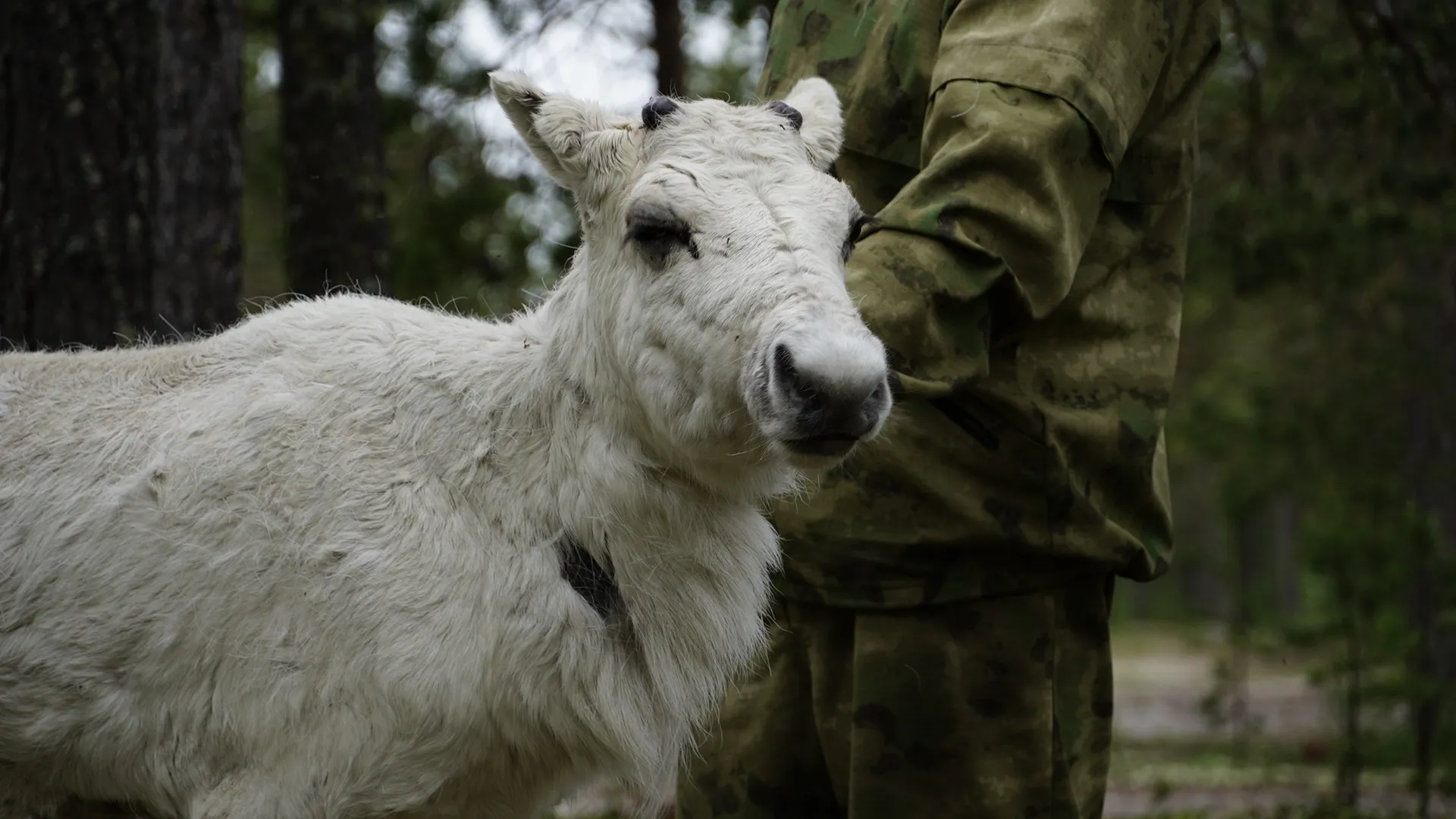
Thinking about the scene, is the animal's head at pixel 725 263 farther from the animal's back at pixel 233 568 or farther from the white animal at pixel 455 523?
the animal's back at pixel 233 568

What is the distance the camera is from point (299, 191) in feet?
20.9

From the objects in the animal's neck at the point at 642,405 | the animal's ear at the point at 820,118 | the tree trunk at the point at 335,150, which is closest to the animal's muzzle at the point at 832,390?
the animal's neck at the point at 642,405

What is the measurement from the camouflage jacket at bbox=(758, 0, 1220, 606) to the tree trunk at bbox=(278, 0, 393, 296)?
2.94m

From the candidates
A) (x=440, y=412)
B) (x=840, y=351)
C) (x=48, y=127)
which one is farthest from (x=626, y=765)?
(x=48, y=127)

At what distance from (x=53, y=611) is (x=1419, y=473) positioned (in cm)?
1104

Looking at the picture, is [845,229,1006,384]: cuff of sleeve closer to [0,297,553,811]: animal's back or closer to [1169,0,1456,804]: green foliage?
[0,297,553,811]: animal's back

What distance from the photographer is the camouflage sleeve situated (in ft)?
10.9

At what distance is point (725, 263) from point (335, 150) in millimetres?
3923

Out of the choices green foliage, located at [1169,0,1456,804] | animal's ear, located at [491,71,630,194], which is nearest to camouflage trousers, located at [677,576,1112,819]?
animal's ear, located at [491,71,630,194]

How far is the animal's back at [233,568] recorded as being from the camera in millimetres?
3059

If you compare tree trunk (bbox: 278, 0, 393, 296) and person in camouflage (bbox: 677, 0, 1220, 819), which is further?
tree trunk (bbox: 278, 0, 393, 296)

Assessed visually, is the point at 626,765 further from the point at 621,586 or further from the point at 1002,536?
the point at 1002,536

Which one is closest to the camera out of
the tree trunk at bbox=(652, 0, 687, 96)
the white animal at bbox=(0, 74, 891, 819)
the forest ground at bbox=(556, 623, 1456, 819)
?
the white animal at bbox=(0, 74, 891, 819)

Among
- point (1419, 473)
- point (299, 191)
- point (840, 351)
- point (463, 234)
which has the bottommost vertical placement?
point (1419, 473)
